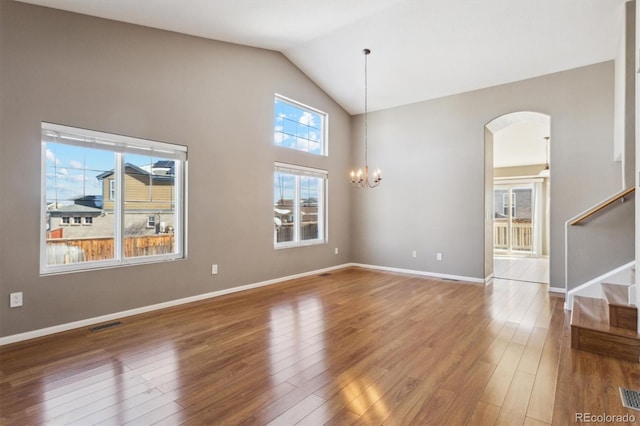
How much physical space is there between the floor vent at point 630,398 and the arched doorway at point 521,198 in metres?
4.95

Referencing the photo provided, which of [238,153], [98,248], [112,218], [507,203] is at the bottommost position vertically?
[98,248]

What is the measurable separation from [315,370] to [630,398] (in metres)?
2.09

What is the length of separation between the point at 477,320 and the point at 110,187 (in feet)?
14.4

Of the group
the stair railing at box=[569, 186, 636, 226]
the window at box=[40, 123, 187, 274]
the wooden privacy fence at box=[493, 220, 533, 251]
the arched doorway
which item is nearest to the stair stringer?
the stair railing at box=[569, 186, 636, 226]

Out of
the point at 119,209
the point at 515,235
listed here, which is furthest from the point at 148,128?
the point at 515,235

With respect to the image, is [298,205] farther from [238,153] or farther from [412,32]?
[412,32]

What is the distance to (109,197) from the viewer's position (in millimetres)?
3617

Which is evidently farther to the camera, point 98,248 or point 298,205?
point 298,205

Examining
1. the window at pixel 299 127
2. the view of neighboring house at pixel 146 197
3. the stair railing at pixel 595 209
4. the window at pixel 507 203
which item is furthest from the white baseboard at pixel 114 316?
the window at pixel 507 203

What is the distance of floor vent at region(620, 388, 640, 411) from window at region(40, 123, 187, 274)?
4390 mm

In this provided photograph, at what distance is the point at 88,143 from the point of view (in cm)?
337

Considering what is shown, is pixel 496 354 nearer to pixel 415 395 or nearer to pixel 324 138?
pixel 415 395

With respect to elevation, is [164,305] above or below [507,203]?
below

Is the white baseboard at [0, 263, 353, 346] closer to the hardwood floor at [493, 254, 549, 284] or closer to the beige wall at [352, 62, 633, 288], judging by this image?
the beige wall at [352, 62, 633, 288]
